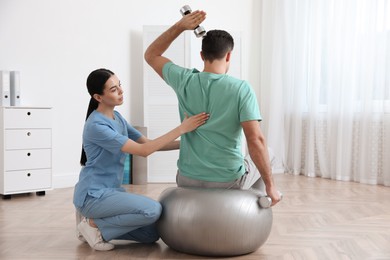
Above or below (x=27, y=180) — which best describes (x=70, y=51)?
above

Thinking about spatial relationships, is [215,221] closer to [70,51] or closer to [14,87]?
[14,87]

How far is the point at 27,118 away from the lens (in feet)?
14.0

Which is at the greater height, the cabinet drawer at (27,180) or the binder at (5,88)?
the binder at (5,88)

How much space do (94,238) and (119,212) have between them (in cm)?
19

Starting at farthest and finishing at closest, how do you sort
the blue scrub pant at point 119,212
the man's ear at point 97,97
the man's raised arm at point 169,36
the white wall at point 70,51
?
the white wall at point 70,51 → the man's ear at point 97,97 → the blue scrub pant at point 119,212 → the man's raised arm at point 169,36

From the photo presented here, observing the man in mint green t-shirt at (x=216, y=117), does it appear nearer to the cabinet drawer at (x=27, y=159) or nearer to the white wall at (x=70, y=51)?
the cabinet drawer at (x=27, y=159)

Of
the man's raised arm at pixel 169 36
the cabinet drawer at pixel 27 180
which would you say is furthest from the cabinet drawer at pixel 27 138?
the man's raised arm at pixel 169 36

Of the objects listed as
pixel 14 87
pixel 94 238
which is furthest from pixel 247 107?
pixel 14 87

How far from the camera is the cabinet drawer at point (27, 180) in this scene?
4.18 m

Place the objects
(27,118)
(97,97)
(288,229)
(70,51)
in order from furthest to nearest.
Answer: (70,51) → (27,118) → (288,229) → (97,97)

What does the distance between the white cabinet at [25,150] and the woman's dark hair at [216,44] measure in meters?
2.24

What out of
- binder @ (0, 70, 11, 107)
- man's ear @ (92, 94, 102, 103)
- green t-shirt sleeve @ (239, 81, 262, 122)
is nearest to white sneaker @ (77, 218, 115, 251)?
man's ear @ (92, 94, 102, 103)

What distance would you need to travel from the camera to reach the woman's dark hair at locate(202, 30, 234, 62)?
2.44 m

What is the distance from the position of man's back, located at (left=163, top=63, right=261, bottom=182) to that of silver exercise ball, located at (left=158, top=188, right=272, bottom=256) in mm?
111
